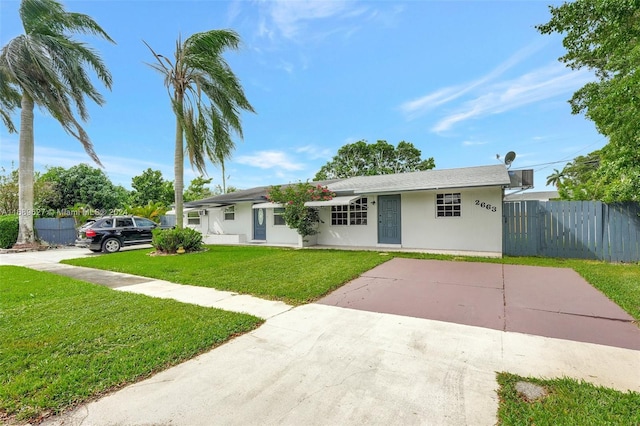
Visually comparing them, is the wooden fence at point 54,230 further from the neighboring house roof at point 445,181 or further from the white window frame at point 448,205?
the white window frame at point 448,205

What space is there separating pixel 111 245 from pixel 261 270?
1037 centimetres

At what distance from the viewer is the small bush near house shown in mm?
12625

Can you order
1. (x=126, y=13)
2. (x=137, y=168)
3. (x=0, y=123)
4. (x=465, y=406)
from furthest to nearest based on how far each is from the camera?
(x=137, y=168) < (x=0, y=123) < (x=126, y=13) < (x=465, y=406)

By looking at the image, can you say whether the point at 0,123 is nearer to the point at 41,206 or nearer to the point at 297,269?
the point at 41,206

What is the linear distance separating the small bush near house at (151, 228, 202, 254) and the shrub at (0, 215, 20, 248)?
10147 mm

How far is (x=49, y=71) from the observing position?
14.0 meters

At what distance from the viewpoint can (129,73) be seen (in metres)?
14.5

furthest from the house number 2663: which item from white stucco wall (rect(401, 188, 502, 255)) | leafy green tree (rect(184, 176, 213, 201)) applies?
leafy green tree (rect(184, 176, 213, 201))

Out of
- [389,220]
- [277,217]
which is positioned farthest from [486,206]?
[277,217]

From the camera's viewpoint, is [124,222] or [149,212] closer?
[124,222]

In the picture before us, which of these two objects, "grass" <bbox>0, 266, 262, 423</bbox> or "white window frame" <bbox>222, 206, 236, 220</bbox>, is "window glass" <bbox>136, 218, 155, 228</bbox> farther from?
"grass" <bbox>0, 266, 262, 423</bbox>

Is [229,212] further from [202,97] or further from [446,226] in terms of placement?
[446,226]

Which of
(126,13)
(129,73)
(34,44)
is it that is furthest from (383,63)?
(34,44)

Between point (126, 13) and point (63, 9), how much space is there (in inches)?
249
